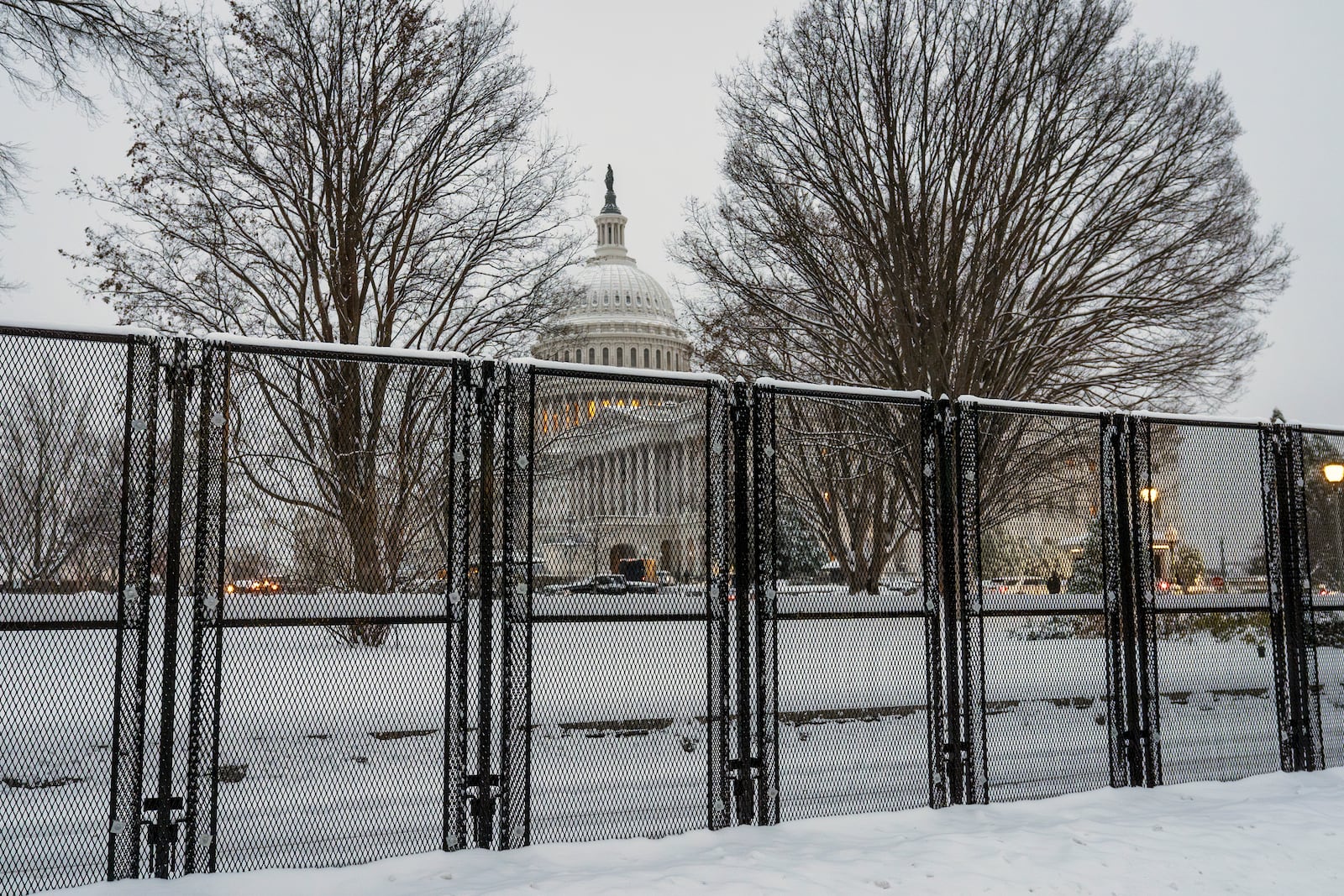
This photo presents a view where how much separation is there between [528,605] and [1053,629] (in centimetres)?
452

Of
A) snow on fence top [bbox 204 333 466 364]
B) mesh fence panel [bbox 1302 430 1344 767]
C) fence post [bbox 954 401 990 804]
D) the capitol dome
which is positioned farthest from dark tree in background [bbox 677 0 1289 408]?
the capitol dome

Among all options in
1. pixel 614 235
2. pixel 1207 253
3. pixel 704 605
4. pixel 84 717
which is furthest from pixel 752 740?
pixel 614 235

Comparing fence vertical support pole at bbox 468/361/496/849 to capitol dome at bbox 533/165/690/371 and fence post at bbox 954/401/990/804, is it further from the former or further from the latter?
capitol dome at bbox 533/165/690/371

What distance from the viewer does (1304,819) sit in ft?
25.6

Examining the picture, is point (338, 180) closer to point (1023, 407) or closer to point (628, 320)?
point (1023, 407)

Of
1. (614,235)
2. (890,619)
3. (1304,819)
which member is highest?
(614,235)

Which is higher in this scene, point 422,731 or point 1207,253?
point 1207,253

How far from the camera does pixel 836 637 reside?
759cm

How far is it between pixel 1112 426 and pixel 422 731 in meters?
A: 5.91

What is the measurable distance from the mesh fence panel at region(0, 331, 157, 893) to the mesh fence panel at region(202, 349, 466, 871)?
0.49 m

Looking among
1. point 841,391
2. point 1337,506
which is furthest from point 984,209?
point 841,391

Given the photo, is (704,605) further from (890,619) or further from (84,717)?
(84,717)

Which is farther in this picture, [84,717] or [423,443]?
[423,443]

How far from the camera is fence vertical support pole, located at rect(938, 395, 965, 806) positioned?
7.82 meters
